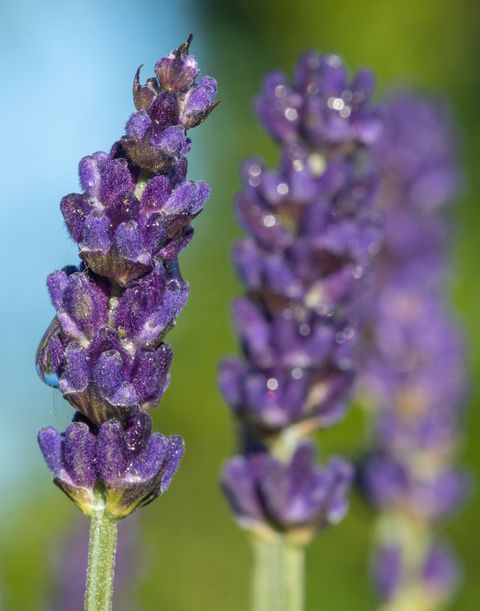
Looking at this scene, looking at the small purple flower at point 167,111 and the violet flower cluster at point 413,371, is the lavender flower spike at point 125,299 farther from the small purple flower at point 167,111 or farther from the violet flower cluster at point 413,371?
the violet flower cluster at point 413,371

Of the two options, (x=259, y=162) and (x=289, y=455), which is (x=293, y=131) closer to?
(x=259, y=162)

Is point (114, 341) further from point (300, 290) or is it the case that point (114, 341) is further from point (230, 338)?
point (230, 338)

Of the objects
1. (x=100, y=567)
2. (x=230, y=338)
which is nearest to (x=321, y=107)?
(x=100, y=567)

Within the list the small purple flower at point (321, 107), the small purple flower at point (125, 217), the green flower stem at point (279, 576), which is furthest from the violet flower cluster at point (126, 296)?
the small purple flower at point (321, 107)

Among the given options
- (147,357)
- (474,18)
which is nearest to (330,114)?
(147,357)

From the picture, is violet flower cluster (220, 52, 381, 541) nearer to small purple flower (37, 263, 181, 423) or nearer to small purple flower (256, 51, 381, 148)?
small purple flower (256, 51, 381, 148)
